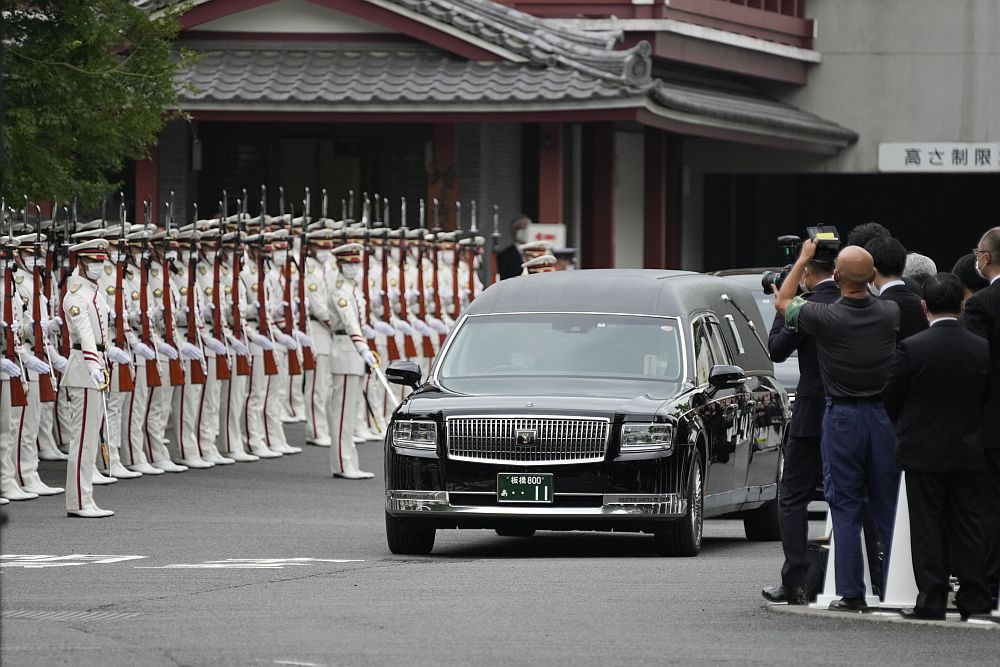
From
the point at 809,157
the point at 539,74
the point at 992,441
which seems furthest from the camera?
the point at 809,157

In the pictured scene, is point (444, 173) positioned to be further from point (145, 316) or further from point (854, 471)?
point (854, 471)

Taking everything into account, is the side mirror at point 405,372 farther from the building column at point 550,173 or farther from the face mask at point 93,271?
the building column at point 550,173

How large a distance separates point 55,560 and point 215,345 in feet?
25.5

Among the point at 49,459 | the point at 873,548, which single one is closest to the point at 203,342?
the point at 49,459

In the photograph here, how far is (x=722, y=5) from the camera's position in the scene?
3291cm

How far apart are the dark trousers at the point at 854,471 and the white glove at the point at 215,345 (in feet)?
37.0

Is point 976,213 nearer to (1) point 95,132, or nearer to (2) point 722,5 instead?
(2) point 722,5

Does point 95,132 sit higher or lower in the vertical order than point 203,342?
higher

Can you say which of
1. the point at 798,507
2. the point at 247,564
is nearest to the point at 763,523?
the point at 247,564

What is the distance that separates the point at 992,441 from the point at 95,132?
1024 centimetres

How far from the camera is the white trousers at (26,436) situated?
1780cm

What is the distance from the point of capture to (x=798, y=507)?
1084cm

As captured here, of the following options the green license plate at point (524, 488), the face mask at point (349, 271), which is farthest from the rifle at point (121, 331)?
the green license plate at point (524, 488)

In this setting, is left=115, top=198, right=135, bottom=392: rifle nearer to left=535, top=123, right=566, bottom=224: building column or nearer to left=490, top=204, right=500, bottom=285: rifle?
left=490, top=204, right=500, bottom=285: rifle
